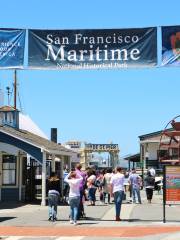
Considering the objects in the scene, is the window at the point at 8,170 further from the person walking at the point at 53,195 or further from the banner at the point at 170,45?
the banner at the point at 170,45

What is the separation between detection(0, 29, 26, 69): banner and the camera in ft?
62.5

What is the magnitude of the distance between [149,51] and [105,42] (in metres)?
1.40

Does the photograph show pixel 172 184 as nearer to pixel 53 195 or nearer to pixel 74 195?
pixel 74 195

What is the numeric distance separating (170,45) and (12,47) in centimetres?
496

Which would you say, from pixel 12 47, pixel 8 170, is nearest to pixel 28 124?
pixel 8 170

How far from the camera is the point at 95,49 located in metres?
18.9

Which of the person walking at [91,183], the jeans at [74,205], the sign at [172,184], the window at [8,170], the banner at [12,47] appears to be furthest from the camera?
the window at [8,170]

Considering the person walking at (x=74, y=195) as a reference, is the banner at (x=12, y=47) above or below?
above

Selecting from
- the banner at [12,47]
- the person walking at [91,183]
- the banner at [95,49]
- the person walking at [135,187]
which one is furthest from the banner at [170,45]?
the person walking at [135,187]

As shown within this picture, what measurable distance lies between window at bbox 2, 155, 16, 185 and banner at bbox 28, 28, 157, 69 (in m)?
8.87

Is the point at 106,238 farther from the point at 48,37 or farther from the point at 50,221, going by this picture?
the point at 48,37

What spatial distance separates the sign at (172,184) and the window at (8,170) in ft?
35.0

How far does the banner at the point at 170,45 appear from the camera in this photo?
18562 millimetres

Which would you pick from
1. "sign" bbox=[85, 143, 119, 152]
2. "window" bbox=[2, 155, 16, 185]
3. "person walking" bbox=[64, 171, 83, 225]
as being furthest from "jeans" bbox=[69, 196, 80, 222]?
"sign" bbox=[85, 143, 119, 152]
